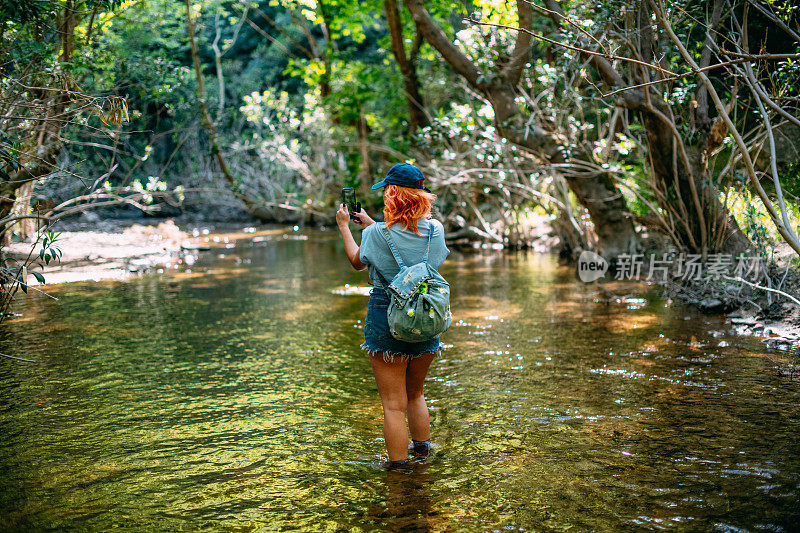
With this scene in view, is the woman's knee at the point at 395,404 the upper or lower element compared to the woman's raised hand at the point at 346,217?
lower

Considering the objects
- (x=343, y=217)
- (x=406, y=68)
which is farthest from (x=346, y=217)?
(x=406, y=68)

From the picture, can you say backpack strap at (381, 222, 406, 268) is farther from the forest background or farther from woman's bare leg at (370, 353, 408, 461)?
the forest background

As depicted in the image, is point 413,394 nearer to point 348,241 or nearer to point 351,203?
point 348,241

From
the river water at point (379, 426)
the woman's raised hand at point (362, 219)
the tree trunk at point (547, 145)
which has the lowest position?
the river water at point (379, 426)

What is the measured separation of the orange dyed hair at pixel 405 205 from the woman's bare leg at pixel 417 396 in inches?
30.2

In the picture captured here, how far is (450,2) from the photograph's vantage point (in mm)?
18422

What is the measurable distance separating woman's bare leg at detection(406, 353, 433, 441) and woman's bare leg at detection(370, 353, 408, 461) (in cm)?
9

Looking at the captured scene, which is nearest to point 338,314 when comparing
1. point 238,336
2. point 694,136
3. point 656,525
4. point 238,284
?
point 238,336

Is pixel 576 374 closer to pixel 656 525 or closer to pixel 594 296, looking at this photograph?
pixel 656 525

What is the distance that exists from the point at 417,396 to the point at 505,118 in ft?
29.2

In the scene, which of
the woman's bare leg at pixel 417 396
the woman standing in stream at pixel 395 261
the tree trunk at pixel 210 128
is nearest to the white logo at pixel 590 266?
the tree trunk at pixel 210 128

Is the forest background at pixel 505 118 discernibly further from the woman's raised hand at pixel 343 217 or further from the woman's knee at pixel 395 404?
the woman's knee at pixel 395 404

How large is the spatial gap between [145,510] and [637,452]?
2.76m

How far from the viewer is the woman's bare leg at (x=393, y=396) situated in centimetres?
396
